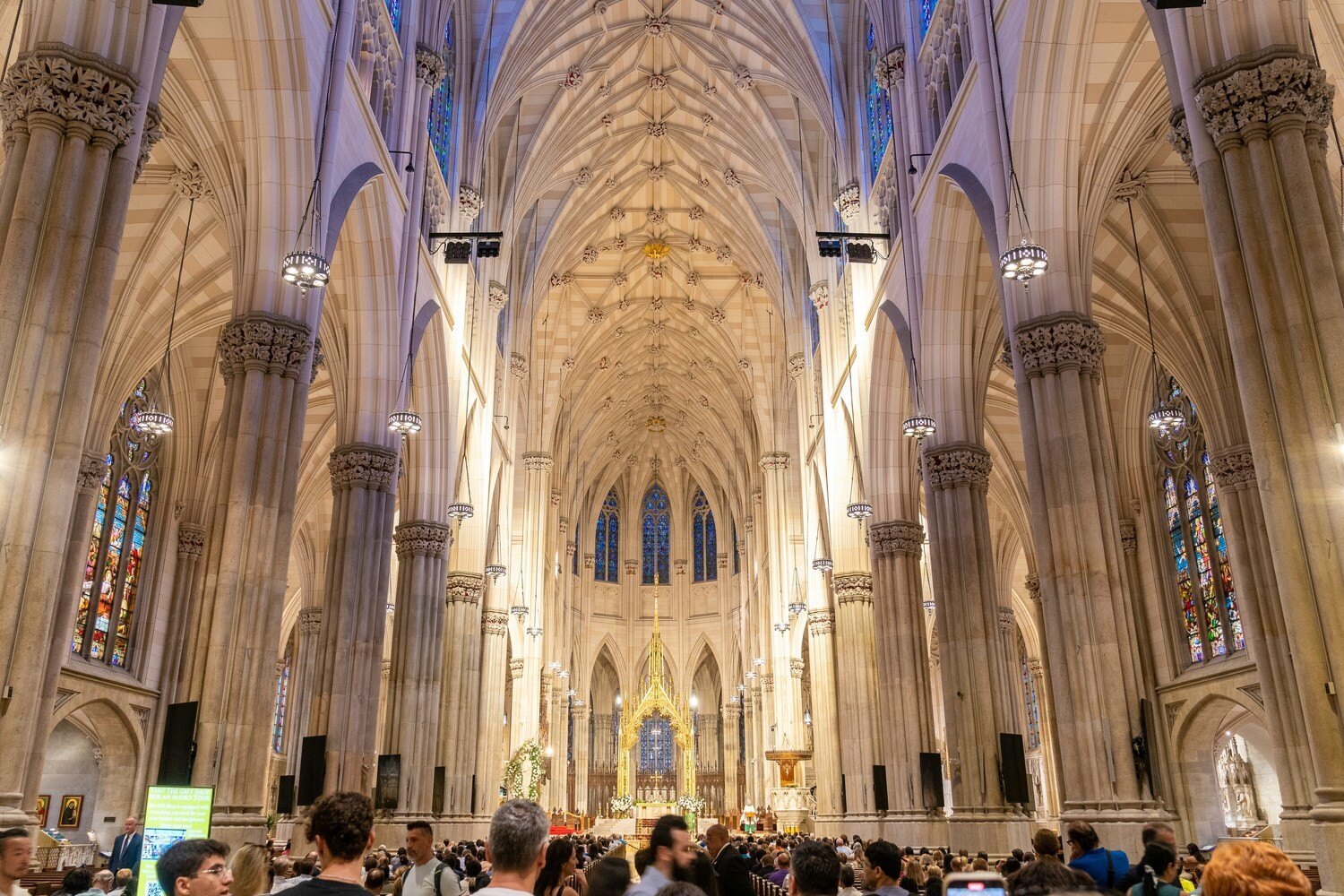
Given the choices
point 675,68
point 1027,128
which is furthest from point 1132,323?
point 675,68

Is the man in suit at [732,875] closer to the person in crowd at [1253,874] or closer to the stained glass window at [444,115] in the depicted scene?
the person in crowd at [1253,874]

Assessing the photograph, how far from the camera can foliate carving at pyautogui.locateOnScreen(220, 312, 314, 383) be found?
13453 millimetres

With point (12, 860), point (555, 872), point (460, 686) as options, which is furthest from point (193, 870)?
point (460, 686)

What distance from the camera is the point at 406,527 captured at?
2277 centimetres

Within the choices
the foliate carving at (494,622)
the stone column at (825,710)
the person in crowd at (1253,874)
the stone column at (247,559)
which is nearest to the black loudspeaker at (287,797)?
the stone column at (247,559)

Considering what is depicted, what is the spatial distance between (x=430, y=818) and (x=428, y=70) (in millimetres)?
15505

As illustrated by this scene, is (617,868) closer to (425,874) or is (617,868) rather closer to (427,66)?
(425,874)

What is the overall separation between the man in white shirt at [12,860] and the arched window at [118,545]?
2101 centimetres

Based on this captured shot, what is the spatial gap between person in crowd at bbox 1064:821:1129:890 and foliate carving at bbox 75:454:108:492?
68.2 feet

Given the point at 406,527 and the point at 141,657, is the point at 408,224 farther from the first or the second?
the point at 141,657

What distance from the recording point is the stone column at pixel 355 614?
1705cm

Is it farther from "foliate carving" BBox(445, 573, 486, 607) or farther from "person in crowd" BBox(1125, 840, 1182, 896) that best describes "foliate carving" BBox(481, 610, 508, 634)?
"person in crowd" BBox(1125, 840, 1182, 896)

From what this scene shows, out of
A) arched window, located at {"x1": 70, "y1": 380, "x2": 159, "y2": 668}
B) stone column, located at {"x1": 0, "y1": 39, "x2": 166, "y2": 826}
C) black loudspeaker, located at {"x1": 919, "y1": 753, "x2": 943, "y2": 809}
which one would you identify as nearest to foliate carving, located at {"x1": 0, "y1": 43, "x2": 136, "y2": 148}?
stone column, located at {"x1": 0, "y1": 39, "x2": 166, "y2": 826}

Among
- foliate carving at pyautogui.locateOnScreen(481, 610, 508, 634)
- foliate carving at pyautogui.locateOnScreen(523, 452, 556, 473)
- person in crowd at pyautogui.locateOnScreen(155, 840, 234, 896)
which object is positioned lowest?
person in crowd at pyautogui.locateOnScreen(155, 840, 234, 896)
